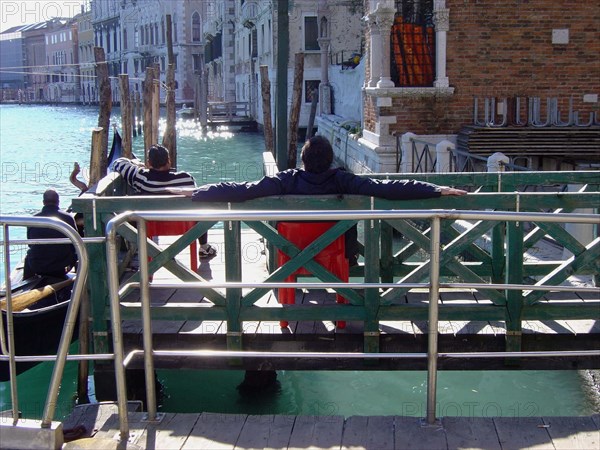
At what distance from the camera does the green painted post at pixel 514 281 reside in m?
4.95

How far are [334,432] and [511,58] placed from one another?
468 inches

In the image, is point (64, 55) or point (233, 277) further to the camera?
point (64, 55)

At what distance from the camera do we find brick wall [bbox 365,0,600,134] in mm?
14289

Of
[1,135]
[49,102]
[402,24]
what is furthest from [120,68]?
[402,24]

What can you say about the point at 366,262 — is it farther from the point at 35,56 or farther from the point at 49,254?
the point at 35,56

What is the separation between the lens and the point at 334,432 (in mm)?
3807

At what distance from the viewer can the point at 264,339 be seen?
5.27 meters

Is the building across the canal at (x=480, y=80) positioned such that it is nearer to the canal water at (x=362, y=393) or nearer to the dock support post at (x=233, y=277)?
the canal water at (x=362, y=393)

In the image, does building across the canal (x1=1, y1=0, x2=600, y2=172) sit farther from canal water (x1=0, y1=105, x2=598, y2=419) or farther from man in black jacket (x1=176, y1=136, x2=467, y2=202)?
man in black jacket (x1=176, y1=136, x2=467, y2=202)

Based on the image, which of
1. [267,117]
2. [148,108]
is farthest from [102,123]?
[267,117]

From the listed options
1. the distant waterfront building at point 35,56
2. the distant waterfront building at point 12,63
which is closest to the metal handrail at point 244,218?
the distant waterfront building at point 35,56

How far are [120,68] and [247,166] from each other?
61.0m

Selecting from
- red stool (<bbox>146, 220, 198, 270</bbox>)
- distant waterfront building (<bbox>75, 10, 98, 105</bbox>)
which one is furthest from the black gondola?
distant waterfront building (<bbox>75, 10, 98, 105</bbox>)

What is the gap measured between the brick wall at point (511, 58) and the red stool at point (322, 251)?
9.88 m
